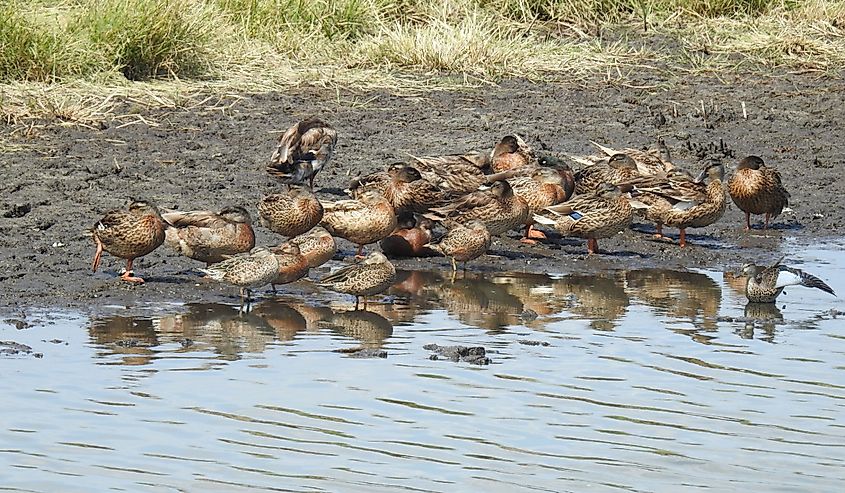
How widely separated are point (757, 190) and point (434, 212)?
2.85 m

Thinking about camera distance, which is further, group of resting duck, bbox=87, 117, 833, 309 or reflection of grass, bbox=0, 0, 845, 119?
reflection of grass, bbox=0, 0, 845, 119

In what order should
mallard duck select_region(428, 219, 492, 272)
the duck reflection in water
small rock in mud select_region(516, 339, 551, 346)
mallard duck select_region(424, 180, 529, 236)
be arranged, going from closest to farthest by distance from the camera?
1. small rock in mud select_region(516, 339, 551, 346)
2. the duck reflection in water
3. mallard duck select_region(428, 219, 492, 272)
4. mallard duck select_region(424, 180, 529, 236)

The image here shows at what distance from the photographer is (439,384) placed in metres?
8.52

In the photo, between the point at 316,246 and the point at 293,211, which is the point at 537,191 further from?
the point at 316,246

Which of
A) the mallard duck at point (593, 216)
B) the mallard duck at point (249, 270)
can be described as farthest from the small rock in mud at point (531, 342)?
the mallard duck at point (593, 216)

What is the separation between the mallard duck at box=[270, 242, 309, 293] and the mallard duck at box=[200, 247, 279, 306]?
23cm

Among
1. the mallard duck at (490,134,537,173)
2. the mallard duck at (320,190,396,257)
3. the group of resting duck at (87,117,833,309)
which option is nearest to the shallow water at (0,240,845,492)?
the group of resting duck at (87,117,833,309)

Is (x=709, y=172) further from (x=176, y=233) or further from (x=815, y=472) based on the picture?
(x=815, y=472)

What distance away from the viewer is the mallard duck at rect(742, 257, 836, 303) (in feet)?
35.4

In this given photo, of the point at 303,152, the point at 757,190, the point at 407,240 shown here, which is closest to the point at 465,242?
the point at 407,240

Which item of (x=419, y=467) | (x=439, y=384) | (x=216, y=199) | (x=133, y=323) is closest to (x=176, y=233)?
(x=133, y=323)

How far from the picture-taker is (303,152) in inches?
567

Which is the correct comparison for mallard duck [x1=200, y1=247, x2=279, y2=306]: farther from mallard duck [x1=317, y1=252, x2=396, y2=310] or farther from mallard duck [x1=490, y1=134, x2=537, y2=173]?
mallard duck [x1=490, y1=134, x2=537, y2=173]

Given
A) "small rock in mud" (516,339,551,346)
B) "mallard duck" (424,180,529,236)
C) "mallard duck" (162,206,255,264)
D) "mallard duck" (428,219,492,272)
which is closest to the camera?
"small rock in mud" (516,339,551,346)
